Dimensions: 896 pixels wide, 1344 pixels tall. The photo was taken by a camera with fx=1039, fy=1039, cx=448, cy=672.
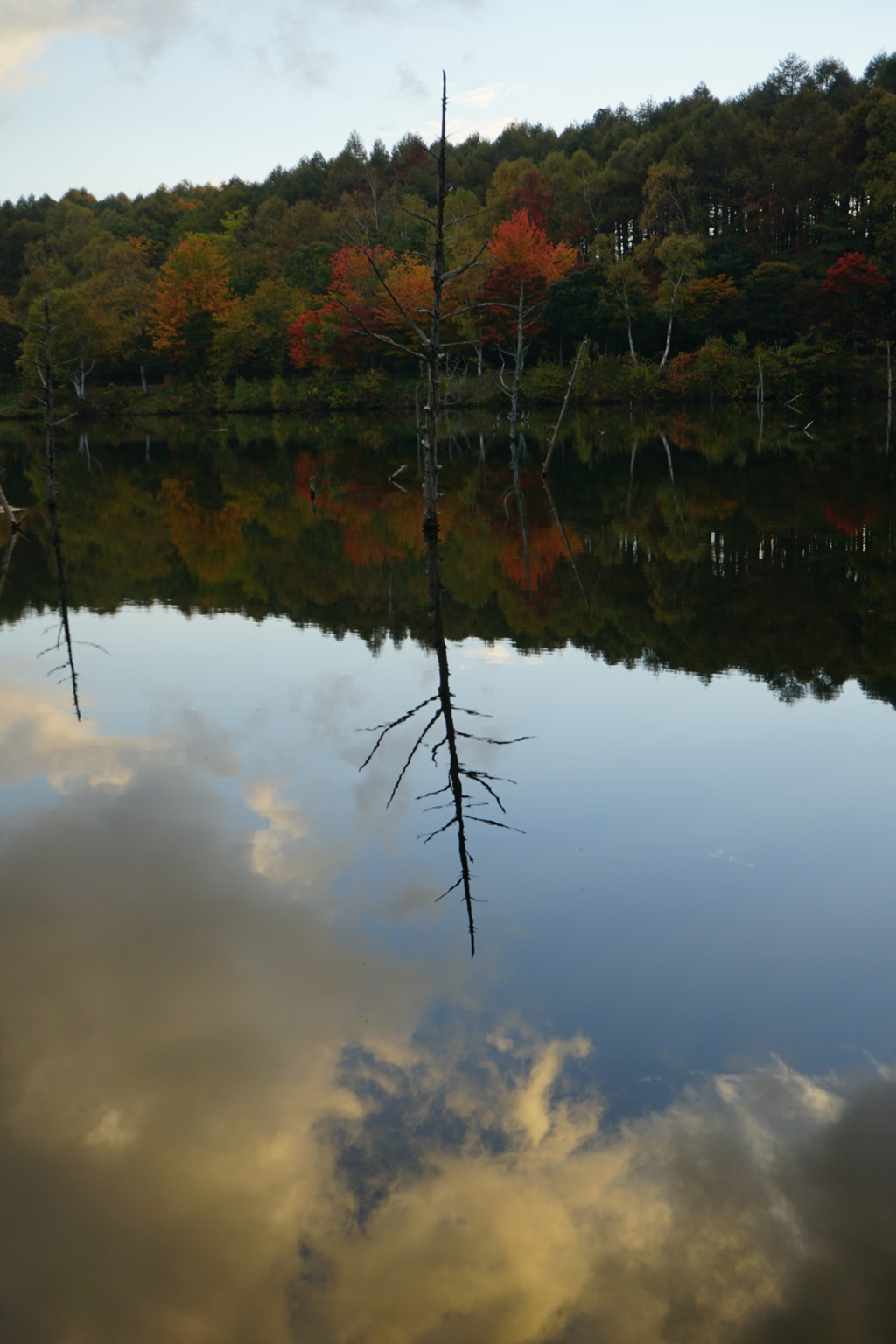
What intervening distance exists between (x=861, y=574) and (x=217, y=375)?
2645 inches

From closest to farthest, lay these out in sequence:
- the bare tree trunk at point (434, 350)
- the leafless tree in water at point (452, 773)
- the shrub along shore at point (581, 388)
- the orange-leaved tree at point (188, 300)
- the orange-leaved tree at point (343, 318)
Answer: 1. the leafless tree in water at point (452, 773)
2. the bare tree trunk at point (434, 350)
3. the shrub along shore at point (581, 388)
4. the orange-leaved tree at point (343, 318)
5. the orange-leaved tree at point (188, 300)

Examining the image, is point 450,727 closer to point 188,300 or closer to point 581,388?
point 581,388

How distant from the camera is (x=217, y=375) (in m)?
73.8

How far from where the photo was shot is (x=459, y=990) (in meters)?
4.68

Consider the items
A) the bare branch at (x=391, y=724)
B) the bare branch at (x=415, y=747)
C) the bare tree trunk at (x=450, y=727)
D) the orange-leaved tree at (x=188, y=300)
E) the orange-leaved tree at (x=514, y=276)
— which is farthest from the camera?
the orange-leaved tree at (x=188, y=300)

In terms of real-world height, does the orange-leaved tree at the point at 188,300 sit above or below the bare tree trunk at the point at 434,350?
above

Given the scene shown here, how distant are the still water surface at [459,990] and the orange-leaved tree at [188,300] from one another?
67.7 m

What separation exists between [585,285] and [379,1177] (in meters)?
61.0

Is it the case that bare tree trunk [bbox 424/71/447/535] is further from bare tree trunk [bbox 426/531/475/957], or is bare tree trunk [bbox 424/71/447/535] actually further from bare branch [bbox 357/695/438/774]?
bare branch [bbox 357/695/438/774]

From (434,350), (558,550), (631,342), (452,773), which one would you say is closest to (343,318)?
(631,342)

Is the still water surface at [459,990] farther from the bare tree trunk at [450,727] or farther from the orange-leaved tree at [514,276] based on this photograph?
the orange-leaved tree at [514,276]

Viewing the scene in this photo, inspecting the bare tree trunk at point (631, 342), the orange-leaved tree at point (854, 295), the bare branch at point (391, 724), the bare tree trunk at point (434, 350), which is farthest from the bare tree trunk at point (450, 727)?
the orange-leaved tree at point (854, 295)

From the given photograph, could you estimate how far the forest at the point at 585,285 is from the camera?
2224 inches

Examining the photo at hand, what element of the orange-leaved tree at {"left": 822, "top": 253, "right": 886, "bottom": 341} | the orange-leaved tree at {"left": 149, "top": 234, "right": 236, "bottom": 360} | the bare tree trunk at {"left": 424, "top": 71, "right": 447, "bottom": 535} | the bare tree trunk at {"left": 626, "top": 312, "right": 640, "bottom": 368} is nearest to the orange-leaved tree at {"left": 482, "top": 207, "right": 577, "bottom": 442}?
the bare tree trunk at {"left": 626, "top": 312, "right": 640, "bottom": 368}
